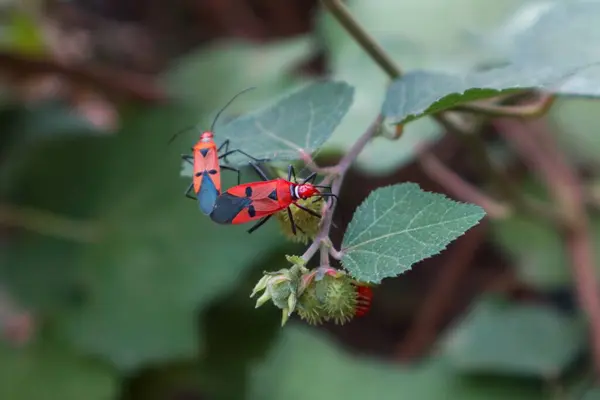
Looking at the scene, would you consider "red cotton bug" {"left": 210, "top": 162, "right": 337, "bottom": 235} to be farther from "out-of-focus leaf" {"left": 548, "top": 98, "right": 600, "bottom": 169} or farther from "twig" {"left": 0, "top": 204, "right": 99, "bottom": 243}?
"out-of-focus leaf" {"left": 548, "top": 98, "right": 600, "bottom": 169}

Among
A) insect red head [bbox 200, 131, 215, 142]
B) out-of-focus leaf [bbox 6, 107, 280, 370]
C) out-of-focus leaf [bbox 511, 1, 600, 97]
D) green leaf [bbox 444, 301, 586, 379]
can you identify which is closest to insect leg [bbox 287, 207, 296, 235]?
insect red head [bbox 200, 131, 215, 142]

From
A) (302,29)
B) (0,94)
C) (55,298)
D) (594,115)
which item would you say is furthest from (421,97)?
(302,29)

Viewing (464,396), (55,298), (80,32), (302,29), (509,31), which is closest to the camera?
(509,31)

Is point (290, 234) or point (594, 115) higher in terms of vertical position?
point (290, 234)

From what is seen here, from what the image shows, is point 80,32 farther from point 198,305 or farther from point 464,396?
point 464,396

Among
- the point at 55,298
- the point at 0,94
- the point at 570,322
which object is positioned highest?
the point at 0,94

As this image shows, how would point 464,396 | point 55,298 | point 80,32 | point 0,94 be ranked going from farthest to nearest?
point 80,32 → point 0,94 → point 55,298 → point 464,396

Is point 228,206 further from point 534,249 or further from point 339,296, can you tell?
point 534,249

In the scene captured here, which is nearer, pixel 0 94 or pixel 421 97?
pixel 421 97
